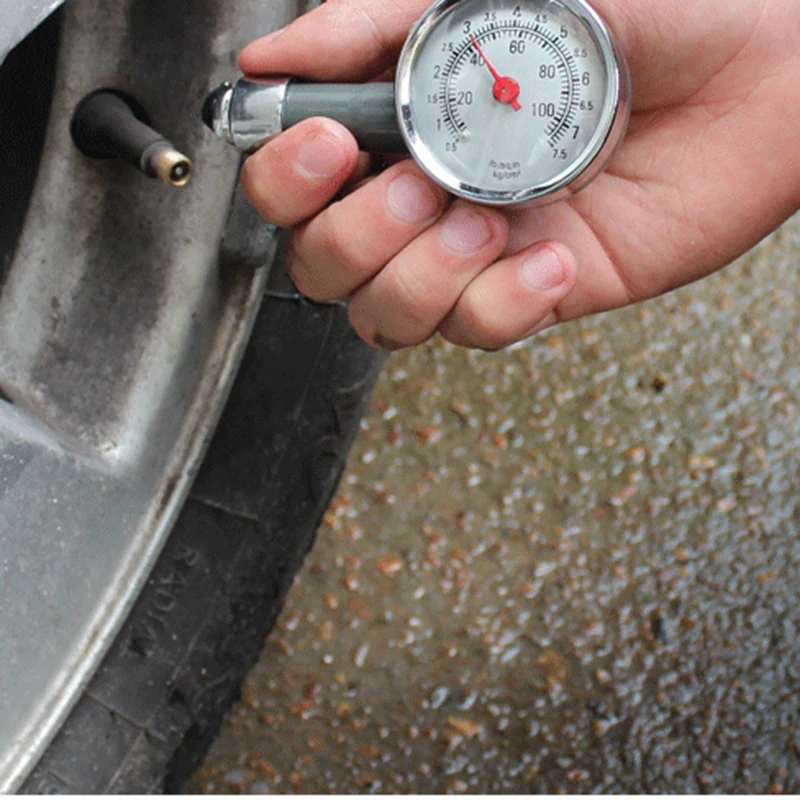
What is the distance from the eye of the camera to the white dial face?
0.92 metres

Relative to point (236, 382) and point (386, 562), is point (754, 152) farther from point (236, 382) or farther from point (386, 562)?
point (386, 562)

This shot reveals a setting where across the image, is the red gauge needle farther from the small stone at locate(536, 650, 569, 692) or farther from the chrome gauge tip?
the small stone at locate(536, 650, 569, 692)

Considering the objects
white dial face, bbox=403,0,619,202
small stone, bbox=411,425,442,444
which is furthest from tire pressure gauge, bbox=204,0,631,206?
small stone, bbox=411,425,442,444

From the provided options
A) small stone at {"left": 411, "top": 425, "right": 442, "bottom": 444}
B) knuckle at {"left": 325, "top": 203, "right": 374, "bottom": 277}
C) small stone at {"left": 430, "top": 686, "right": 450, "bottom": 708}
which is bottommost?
small stone at {"left": 430, "top": 686, "right": 450, "bottom": 708}

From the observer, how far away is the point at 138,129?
967 mm

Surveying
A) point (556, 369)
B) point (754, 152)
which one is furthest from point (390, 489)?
point (754, 152)

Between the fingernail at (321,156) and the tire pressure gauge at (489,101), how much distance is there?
40 millimetres

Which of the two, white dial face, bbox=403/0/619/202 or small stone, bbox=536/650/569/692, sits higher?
white dial face, bbox=403/0/619/202

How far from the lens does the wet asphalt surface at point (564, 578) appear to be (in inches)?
53.2

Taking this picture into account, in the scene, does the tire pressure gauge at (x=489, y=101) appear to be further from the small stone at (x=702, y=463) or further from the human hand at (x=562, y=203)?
the small stone at (x=702, y=463)

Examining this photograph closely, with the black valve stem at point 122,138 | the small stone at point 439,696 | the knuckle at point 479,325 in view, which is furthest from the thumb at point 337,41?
the small stone at point 439,696

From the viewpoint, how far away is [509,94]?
0.92m

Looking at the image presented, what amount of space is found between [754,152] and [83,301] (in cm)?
68

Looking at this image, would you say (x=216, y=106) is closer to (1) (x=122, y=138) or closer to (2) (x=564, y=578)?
(1) (x=122, y=138)
